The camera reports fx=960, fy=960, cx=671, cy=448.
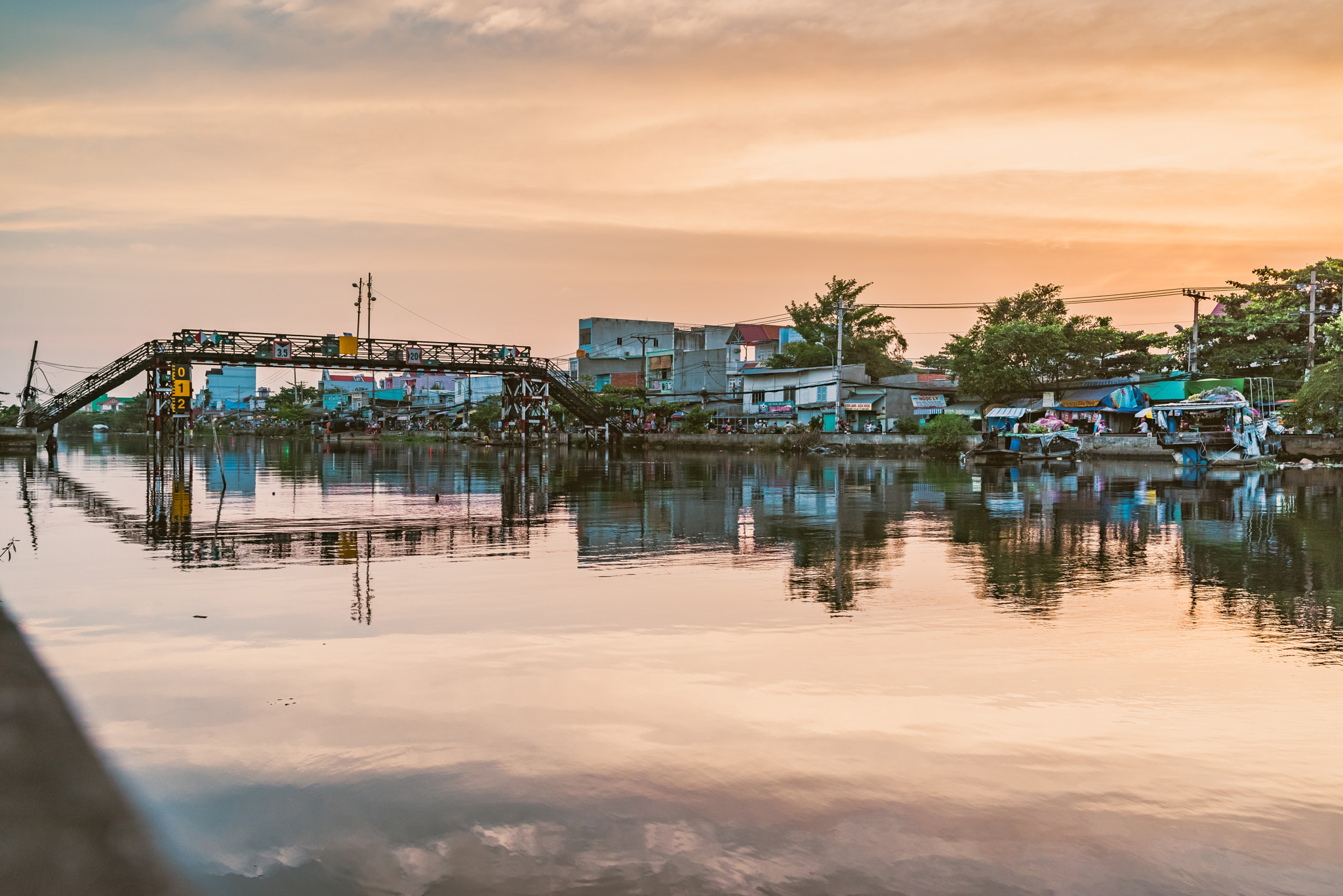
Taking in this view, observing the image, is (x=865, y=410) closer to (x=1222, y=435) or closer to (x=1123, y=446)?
(x=1123, y=446)

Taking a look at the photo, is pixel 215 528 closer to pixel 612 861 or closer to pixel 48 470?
pixel 612 861

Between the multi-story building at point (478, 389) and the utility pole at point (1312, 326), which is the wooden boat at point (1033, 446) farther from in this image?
the multi-story building at point (478, 389)

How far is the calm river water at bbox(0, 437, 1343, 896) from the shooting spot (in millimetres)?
4453

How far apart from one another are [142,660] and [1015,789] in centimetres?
661

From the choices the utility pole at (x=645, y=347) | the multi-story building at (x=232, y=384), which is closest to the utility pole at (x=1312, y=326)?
the utility pole at (x=645, y=347)

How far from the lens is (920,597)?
1065cm

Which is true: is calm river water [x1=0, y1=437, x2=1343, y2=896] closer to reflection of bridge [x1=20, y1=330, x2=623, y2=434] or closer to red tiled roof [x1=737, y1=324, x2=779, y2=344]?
reflection of bridge [x1=20, y1=330, x2=623, y2=434]

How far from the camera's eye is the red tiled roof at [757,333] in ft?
278

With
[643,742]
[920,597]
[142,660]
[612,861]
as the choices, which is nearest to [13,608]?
[142,660]

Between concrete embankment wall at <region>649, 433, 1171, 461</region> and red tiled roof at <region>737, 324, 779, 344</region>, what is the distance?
57.6 ft

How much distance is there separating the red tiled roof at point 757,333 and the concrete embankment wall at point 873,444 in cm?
1755

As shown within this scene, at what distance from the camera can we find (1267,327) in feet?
172

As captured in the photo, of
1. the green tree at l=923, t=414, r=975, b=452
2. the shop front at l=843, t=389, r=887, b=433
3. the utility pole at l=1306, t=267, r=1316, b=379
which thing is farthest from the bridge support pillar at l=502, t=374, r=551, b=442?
the utility pole at l=1306, t=267, r=1316, b=379

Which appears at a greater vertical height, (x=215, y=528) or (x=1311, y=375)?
(x=1311, y=375)
